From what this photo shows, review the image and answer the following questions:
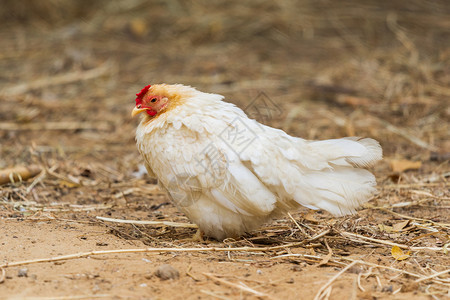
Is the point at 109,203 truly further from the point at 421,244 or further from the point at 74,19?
the point at 74,19

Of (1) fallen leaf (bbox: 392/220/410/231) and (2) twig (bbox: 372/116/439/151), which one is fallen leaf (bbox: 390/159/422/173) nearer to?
(2) twig (bbox: 372/116/439/151)

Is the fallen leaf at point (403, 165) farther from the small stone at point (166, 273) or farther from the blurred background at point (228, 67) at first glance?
the small stone at point (166, 273)

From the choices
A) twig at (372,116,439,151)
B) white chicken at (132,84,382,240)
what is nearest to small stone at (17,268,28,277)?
white chicken at (132,84,382,240)

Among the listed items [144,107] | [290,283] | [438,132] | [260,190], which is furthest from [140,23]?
[290,283]

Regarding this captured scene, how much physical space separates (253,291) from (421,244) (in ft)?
4.50

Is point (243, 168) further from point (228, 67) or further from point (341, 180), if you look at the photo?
point (228, 67)

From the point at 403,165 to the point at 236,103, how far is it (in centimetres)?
246

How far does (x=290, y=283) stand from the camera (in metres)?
2.94

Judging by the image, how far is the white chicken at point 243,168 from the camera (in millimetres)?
3396

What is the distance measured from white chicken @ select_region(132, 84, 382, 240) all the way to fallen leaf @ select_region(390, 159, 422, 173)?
183 centimetres

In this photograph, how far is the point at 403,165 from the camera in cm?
529

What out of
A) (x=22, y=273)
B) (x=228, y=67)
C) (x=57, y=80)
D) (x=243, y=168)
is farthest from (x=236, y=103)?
(x=22, y=273)

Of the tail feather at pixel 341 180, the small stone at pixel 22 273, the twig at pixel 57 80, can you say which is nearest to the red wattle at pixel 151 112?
the tail feather at pixel 341 180

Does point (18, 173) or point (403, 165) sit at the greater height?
point (18, 173)
